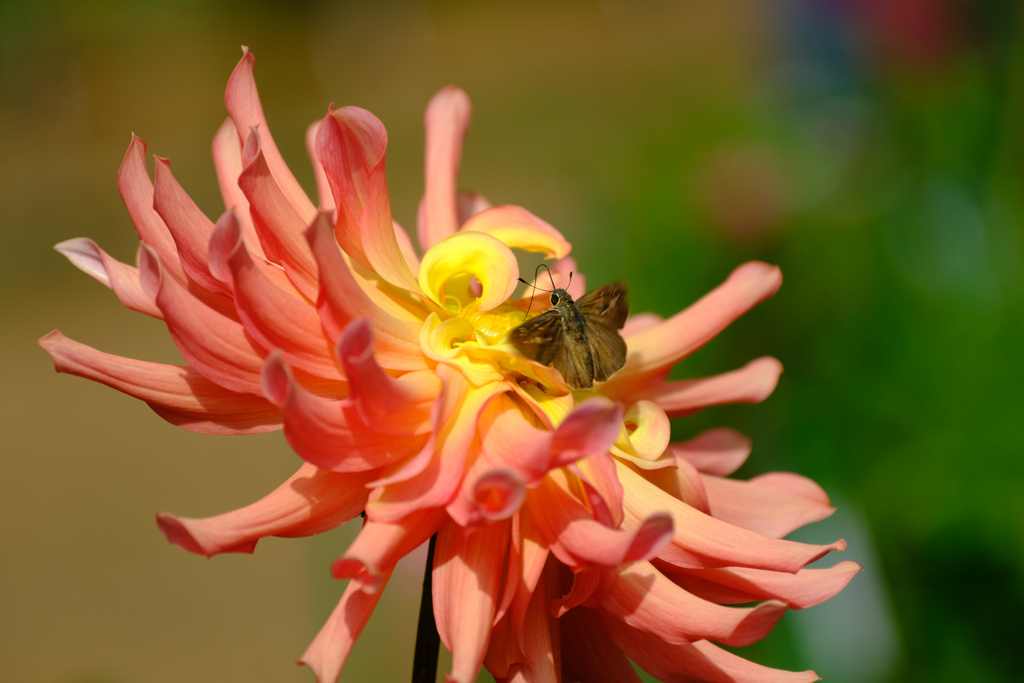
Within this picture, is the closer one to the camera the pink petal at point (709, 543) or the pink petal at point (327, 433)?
the pink petal at point (327, 433)

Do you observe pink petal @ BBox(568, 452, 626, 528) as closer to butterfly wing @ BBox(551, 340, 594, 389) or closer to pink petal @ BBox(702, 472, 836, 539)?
butterfly wing @ BBox(551, 340, 594, 389)

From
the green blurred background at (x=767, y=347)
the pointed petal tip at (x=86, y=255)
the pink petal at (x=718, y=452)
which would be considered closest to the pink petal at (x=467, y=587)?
the pink petal at (x=718, y=452)

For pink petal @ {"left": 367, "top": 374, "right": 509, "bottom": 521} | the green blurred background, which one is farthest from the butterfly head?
the green blurred background

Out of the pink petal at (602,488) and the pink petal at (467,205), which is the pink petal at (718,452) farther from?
the pink petal at (467,205)

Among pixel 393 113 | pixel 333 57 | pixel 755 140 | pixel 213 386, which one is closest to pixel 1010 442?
pixel 755 140

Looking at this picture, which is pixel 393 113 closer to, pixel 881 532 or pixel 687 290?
pixel 687 290

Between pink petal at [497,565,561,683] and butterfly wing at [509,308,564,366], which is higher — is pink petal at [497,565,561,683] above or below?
below
